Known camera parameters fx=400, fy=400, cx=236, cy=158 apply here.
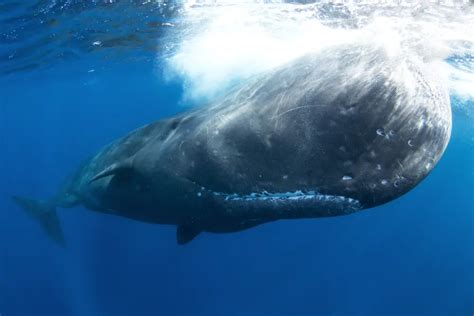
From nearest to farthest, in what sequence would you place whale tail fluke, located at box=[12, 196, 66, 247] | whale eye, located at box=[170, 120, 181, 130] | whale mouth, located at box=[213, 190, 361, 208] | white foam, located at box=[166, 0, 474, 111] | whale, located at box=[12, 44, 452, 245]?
whale, located at box=[12, 44, 452, 245], whale mouth, located at box=[213, 190, 361, 208], whale eye, located at box=[170, 120, 181, 130], white foam, located at box=[166, 0, 474, 111], whale tail fluke, located at box=[12, 196, 66, 247]

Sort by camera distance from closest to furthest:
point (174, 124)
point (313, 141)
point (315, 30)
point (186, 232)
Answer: point (313, 141) < point (174, 124) < point (186, 232) < point (315, 30)

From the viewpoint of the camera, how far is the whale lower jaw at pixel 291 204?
10.8ft

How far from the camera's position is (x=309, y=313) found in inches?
1581

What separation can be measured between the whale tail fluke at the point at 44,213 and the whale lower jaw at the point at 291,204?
13503mm

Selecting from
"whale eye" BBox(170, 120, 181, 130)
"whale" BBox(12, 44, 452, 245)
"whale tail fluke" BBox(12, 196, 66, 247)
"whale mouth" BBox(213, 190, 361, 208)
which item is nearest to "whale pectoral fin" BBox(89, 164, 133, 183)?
"whale eye" BBox(170, 120, 181, 130)

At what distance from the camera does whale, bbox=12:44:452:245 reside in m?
2.99

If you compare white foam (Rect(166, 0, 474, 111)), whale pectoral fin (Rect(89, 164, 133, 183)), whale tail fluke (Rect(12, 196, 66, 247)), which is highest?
whale pectoral fin (Rect(89, 164, 133, 183))

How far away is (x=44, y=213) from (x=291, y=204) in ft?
49.5

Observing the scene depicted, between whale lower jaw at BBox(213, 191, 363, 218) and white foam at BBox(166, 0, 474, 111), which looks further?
white foam at BBox(166, 0, 474, 111)

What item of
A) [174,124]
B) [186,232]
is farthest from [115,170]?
[186,232]

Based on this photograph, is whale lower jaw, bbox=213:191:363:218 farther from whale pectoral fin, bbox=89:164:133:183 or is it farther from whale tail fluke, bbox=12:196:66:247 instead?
whale tail fluke, bbox=12:196:66:247

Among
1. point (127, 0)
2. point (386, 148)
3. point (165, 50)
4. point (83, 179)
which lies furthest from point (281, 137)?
point (165, 50)

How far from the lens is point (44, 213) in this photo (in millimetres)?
16062

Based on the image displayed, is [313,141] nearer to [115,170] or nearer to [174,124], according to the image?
[174,124]
